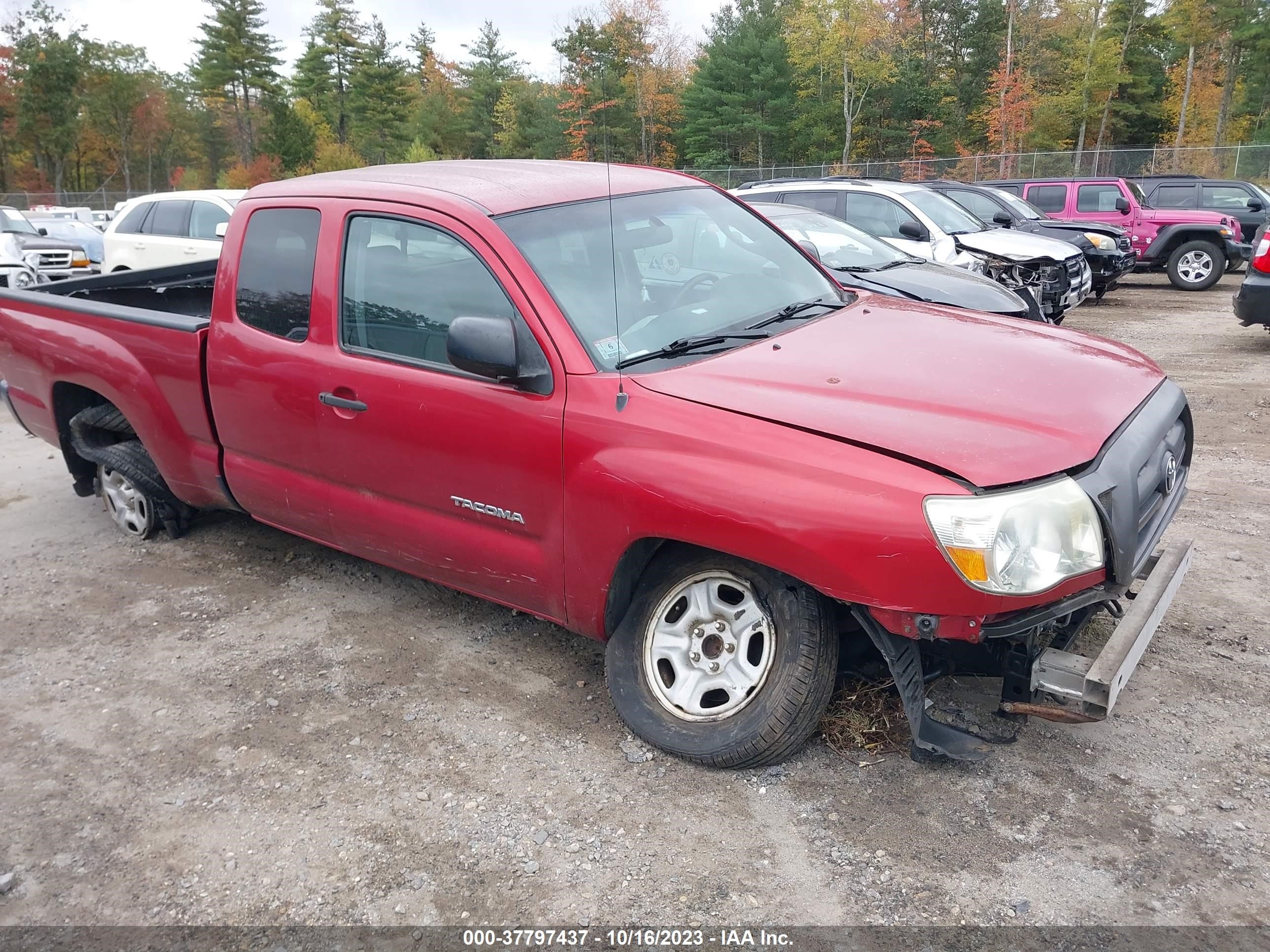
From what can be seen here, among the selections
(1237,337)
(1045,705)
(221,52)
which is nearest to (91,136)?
(221,52)

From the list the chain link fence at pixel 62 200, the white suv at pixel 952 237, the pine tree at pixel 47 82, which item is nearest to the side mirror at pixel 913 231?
the white suv at pixel 952 237

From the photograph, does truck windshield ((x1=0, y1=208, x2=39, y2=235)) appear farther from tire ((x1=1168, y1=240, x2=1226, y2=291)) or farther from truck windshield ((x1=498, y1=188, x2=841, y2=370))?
tire ((x1=1168, y1=240, x2=1226, y2=291))

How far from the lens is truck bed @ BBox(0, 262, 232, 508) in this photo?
14.9ft

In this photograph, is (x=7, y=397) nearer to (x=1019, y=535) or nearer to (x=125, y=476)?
(x=125, y=476)

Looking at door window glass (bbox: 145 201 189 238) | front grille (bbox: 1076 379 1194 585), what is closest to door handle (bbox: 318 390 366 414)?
front grille (bbox: 1076 379 1194 585)

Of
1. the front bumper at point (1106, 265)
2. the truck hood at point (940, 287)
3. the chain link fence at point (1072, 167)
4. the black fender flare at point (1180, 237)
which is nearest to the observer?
the truck hood at point (940, 287)

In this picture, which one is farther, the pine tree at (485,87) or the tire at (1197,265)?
the tire at (1197,265)

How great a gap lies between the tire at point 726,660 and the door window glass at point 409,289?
1.13 meters

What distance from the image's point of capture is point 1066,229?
1427 centimetres

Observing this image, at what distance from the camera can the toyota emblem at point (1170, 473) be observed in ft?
10.5

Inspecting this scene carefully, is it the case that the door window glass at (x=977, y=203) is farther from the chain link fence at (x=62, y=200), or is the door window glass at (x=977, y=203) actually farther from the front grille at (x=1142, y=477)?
the chain link fence at (x=62, y=200)

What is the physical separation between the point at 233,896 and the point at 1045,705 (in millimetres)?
2433

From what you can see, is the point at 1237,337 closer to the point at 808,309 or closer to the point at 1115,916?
the point at 808,309

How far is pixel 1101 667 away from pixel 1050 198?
15.9m
